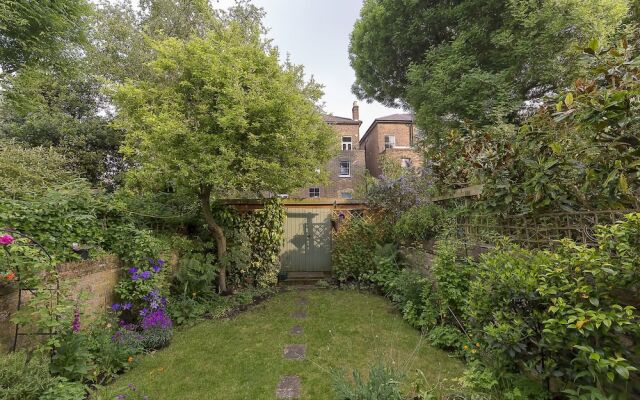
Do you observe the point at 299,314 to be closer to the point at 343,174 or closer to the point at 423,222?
the point at 423,222

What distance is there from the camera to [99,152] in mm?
9555

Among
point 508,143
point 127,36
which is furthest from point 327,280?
point 127,36

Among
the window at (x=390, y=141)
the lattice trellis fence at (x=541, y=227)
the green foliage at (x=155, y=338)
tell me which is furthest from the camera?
the window at (x=390, y=141)

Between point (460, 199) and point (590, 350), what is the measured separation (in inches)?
128

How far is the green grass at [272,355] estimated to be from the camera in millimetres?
3078

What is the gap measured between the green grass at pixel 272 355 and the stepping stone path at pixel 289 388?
66 millimetres

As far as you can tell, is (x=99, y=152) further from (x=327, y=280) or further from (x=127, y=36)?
(x=327, y=280)

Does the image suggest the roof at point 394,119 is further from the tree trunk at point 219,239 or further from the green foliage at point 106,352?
the green foliage at point 106,352

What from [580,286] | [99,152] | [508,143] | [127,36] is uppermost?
[127,36]

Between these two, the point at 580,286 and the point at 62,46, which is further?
the point at 62,46

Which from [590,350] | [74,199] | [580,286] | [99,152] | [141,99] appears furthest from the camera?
[99,152]

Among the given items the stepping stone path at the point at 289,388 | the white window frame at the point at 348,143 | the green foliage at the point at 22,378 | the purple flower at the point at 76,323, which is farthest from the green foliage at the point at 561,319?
the white window frame at the point at 348,143

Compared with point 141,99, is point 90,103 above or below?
above

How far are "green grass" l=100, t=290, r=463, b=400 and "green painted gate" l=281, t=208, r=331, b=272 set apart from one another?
8.88ft
